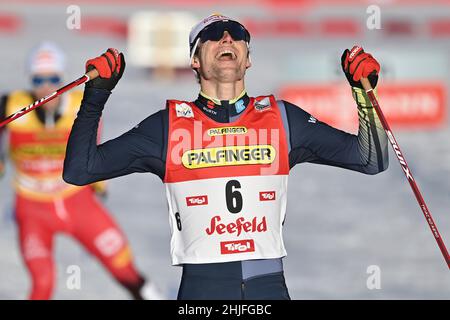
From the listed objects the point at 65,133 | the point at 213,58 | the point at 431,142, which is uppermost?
the point at 431,142

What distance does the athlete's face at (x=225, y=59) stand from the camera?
460 cm

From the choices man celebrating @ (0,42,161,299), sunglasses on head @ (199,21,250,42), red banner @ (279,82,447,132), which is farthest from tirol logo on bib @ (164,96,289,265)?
red banner @ (279,82,447,132)

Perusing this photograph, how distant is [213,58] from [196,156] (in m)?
0.40

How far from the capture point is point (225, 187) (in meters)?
4.56

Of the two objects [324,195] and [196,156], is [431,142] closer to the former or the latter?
[324,195]

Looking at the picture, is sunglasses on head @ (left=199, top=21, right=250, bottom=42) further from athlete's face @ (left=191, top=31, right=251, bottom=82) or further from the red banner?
the red banner

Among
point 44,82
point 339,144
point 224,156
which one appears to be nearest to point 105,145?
point 224,156

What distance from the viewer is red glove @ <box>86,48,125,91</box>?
455cm

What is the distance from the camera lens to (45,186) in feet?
27.8

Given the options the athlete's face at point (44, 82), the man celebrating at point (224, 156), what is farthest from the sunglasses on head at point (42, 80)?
the man celebrating at point (224, 156)

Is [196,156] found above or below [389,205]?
below

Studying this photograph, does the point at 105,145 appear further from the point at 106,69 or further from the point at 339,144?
the point at 339,144

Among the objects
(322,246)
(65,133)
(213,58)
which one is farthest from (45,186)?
(213,58)
